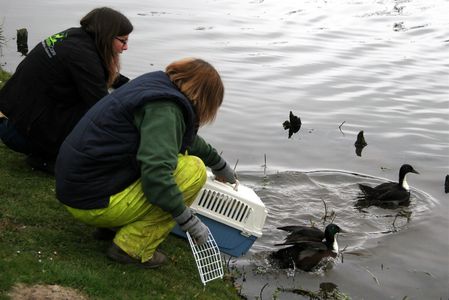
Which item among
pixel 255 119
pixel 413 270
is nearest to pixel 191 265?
pixel 413 270

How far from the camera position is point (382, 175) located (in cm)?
1177

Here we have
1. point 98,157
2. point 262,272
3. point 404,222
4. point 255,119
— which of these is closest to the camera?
point 98,157

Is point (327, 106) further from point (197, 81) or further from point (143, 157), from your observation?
point (143, 157)

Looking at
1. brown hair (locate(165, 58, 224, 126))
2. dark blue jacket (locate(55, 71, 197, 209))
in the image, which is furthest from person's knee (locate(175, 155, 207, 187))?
brown hair (locate(165, 58, 224, 126))

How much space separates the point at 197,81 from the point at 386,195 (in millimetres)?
6022

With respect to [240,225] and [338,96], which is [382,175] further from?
[240,225]

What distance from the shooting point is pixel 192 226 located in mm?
5324

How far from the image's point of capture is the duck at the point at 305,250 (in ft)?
27.0

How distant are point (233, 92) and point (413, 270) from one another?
7360mm

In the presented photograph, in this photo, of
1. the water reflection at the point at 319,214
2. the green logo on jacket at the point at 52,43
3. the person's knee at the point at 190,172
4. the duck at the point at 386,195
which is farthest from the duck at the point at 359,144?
the person's knee at the point at 190,172

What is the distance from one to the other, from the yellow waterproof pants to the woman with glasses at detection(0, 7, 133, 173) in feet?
5.31

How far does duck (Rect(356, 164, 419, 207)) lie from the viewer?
10.5 meters

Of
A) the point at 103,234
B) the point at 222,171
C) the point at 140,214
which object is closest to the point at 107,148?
the point at 140,214

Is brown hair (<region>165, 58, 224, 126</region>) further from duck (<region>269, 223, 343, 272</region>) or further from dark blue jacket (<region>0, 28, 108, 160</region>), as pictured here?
duck (<region>269, 223, 343, 272</region>)
